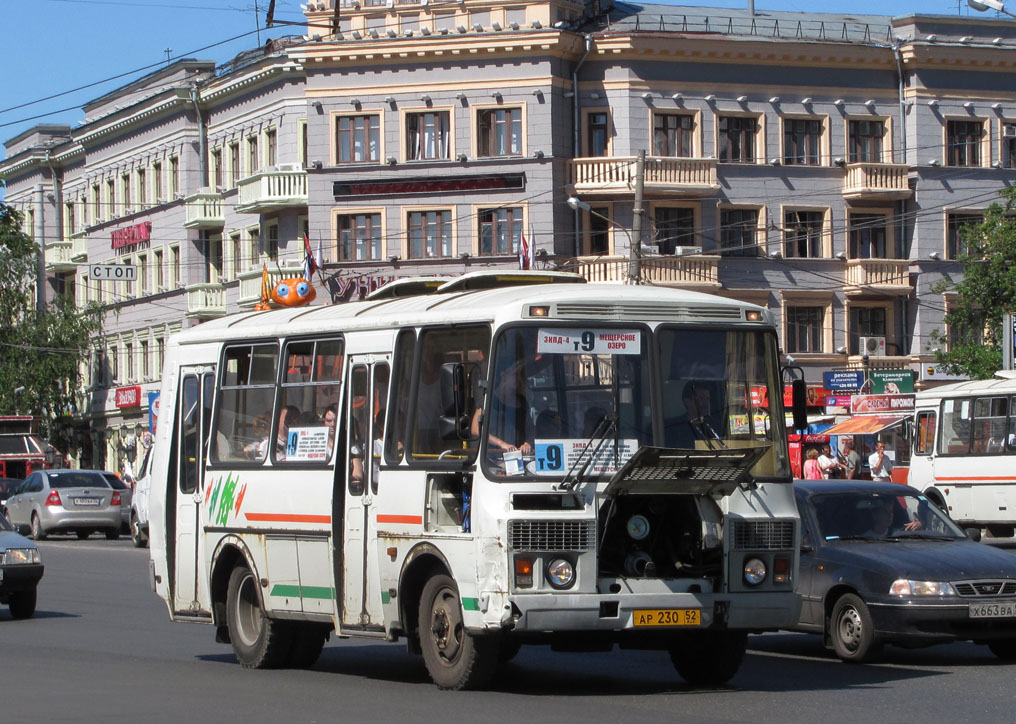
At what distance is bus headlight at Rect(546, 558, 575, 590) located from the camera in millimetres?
11398

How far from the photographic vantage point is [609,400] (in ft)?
38.5

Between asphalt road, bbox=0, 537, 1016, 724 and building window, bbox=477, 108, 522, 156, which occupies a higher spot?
building window, bbox=477, 108, 522, 156

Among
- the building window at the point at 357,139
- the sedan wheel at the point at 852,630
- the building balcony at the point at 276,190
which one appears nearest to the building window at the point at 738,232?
the building window at the point at 357,139

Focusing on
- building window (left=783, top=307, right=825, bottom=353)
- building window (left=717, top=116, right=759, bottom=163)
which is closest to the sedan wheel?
building window (left=783, top=307, right=825, bottom=353)

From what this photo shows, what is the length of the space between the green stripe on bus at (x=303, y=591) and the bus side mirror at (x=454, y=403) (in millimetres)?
1877

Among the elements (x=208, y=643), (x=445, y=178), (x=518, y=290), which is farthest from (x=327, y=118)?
(x=518, y=290)

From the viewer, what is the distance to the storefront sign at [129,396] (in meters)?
65.2

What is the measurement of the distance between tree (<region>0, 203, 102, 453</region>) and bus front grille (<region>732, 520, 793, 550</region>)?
2387 inches

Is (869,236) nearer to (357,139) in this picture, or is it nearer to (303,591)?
(357,139)

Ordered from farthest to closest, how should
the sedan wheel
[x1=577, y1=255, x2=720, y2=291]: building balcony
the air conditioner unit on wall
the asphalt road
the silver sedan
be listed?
the air conditioner unit on wall
[x1=577, y1=255, x2=720, y2=291]: building balcony
the silver sedan
the sedan wheel
the asphalt road

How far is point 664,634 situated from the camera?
39.0 ft

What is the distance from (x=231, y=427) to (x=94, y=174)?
2247 inches

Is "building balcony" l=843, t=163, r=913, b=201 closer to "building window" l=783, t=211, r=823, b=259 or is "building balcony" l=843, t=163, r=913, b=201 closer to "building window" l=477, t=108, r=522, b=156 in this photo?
"building window" l=783, t=211, r=823, b=259

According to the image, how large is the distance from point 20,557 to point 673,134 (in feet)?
116
